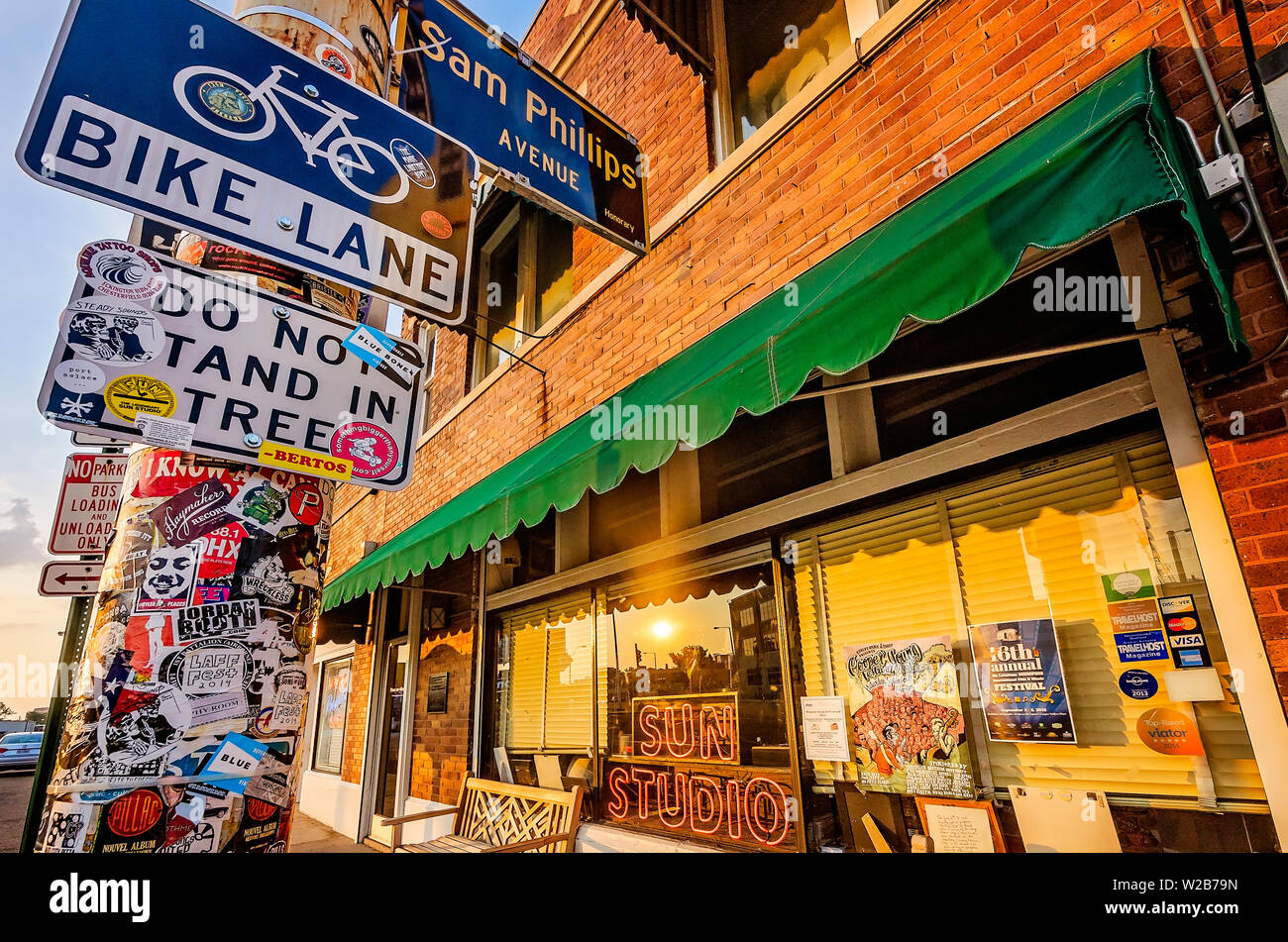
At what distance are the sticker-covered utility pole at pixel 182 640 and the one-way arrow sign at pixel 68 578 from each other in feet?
10.6

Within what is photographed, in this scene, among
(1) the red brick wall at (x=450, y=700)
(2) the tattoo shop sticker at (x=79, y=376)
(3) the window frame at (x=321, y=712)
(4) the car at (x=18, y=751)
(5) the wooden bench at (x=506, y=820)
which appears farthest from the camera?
(4) the car at (x=18, y=751)

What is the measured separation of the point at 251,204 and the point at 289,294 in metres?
0.34

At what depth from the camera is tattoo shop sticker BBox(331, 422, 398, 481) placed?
2205 mm

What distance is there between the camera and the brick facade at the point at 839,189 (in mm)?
2268

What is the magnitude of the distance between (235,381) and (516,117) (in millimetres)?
2812

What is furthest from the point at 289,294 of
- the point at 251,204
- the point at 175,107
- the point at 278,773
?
the point at 278,773

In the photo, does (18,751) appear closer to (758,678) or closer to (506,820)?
(506,820)

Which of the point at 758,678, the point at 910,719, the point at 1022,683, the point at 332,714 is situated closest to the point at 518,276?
the point at 758,678

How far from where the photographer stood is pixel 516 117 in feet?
13.3

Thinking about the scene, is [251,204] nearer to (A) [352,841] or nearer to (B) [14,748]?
(A) [352,841]

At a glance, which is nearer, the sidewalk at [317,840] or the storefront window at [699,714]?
the storefront window at [699,714]

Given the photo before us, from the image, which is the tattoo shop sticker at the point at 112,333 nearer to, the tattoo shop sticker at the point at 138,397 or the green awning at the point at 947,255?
the tattoo shop sticker at the point at 138,397

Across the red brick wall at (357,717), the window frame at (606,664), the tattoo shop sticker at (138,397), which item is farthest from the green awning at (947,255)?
the red brick wall at (357,717)

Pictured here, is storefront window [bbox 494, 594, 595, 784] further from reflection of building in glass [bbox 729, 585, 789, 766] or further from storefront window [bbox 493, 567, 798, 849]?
reflection of building in glass [bbox 729, 585, 789, 766]
